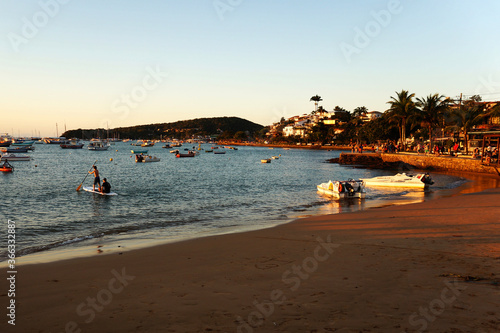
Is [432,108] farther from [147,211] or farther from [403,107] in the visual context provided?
[147,211]

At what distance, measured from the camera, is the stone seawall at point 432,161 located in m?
40.7

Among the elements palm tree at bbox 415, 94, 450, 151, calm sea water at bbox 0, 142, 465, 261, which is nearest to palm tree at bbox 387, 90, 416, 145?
palm tree at bbox 415, 94, 450, 151

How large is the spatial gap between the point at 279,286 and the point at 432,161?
4982cm

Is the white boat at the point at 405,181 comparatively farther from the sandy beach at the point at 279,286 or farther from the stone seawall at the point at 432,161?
the sandy beach at the point at 279,286

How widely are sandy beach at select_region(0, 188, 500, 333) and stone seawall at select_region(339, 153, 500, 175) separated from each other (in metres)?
33.3

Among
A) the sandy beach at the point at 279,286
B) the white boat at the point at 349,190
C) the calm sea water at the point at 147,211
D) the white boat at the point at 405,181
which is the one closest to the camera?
the sandy beach at the point at 279,286

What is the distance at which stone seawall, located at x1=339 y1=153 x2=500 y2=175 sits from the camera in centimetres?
4075

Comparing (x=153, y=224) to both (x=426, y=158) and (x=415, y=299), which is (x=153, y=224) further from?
(x=426, y=158)

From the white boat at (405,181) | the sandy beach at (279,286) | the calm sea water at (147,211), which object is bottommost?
the calm sea water at (147,211)

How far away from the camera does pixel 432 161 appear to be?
50.1 meters

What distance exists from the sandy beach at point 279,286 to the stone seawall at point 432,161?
33266mm

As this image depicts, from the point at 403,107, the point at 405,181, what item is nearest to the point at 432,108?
the point at 403,107

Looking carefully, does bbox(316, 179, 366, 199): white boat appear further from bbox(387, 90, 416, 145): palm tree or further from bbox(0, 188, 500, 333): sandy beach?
bbox(387, 90, 416, 145): palm tree

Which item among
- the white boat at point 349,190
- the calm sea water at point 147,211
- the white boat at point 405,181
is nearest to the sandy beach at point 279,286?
the calm sea water at point 147,211
